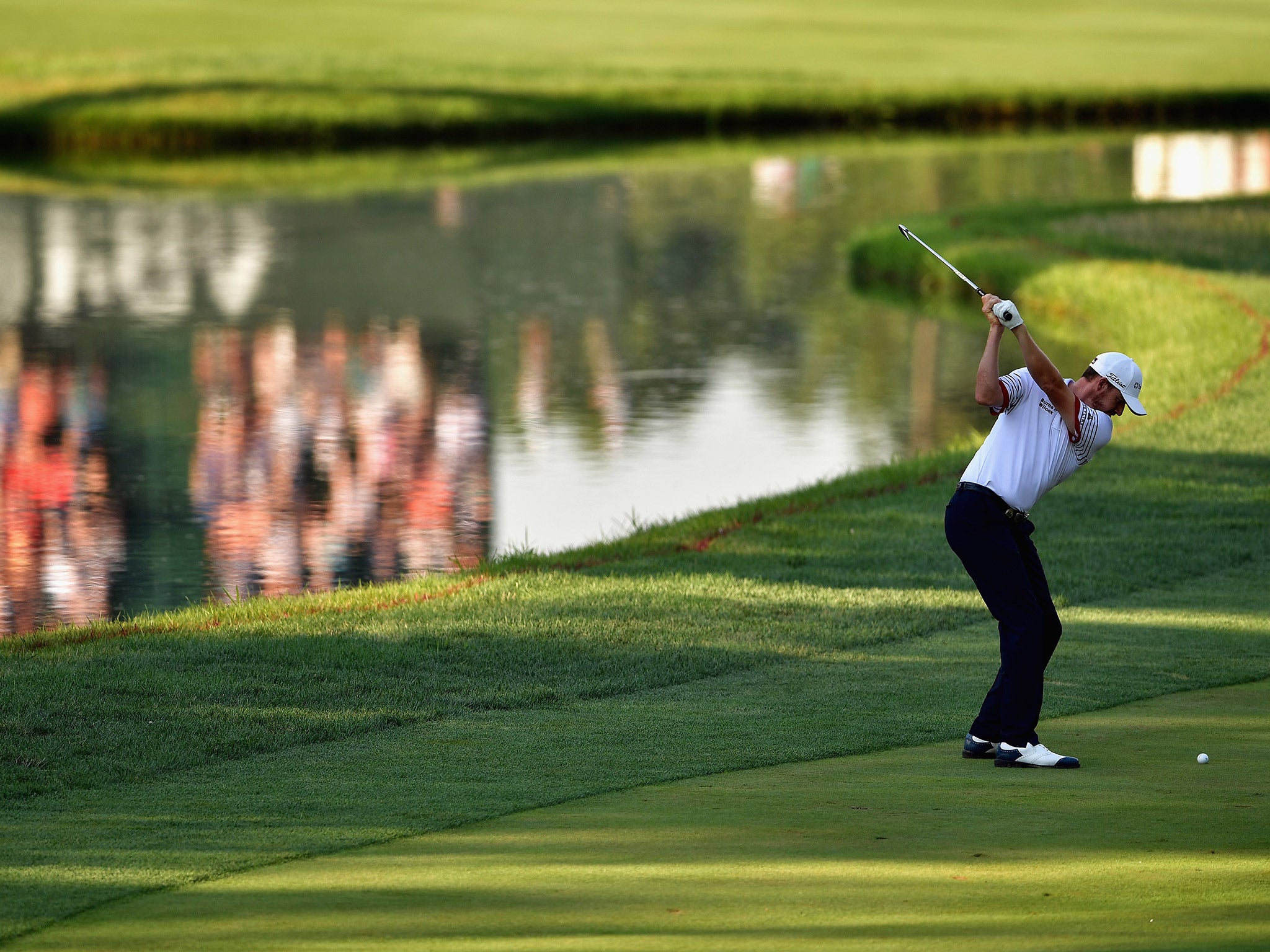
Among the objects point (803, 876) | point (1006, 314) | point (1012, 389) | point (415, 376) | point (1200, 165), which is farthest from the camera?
point (1200, 165)

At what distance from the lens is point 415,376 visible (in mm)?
22125

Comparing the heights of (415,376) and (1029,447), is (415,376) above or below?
below

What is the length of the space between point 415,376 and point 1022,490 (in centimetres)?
1528

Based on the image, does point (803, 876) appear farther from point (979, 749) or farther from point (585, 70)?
point (585, 70)

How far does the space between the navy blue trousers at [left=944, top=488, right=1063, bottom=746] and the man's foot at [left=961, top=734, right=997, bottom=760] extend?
0.03 metres

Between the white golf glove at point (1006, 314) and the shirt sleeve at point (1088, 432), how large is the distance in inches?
21.3

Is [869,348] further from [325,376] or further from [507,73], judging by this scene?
[507,73]

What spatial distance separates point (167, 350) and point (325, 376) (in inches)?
116

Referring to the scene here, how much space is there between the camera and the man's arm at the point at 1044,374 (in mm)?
7020

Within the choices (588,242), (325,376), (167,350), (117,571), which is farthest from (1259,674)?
(588,242)

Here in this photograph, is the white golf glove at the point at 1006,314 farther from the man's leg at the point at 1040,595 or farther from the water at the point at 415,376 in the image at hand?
the water at the point at 415,376

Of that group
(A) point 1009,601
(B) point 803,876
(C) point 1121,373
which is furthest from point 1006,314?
(B) point 803,876

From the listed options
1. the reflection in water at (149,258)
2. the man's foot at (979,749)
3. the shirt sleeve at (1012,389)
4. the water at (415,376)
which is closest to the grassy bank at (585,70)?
the water at (415,376)

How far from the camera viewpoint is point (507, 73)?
58219 mm
